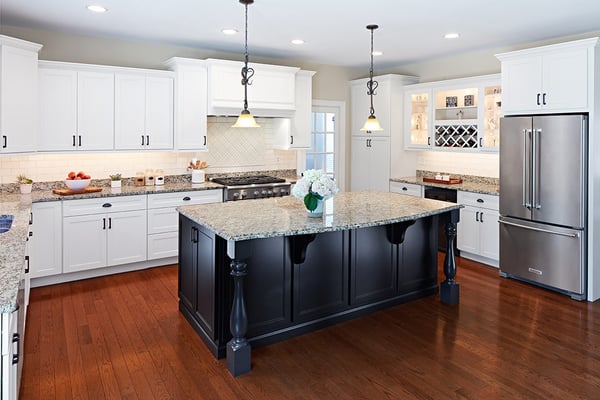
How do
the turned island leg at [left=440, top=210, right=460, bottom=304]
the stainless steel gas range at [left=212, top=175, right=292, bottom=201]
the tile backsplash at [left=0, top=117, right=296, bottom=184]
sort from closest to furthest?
the turned island leg at [left=440, top=210, right=460, bottom=304] < the tile backsplash at [left=0, top=117, right=296, bottom=184] < the stainless steel gas range at [left=212, top=175, right=292, bottom=201]

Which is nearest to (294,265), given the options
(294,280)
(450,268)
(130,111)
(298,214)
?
(294,280)

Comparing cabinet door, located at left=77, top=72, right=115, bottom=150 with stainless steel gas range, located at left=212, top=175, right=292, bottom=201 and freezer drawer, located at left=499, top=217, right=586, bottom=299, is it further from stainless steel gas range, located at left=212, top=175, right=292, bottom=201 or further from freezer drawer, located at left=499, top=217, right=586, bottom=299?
freezer drawer, located at left=499, top=217, right=586, bottom=299

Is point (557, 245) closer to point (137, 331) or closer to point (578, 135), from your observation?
point (578, 135)

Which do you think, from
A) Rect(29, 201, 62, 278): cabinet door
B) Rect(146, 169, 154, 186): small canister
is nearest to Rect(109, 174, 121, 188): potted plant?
Rect(146, 169, 154, 186): small canister

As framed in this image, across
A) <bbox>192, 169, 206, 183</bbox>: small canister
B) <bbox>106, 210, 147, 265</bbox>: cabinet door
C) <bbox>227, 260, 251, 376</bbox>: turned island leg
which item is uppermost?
<bbox>192, 169, 206, 183</bbox>: small canister

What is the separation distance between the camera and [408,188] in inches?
253

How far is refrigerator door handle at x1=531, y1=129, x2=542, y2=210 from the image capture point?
4551 mm

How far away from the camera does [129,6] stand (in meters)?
4.00

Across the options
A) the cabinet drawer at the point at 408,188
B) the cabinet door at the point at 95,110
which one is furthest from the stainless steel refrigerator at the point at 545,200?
the cabinet door at the point at 95,110

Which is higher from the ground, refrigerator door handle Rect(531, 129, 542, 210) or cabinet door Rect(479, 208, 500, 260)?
refrigerator door handle Rect(531, 129, 542, 210)

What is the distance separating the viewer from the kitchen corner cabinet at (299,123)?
6.33 m

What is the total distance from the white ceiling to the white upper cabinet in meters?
0.28

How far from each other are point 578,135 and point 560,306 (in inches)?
62.3

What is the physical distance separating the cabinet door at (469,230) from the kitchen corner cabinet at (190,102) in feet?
11.0
